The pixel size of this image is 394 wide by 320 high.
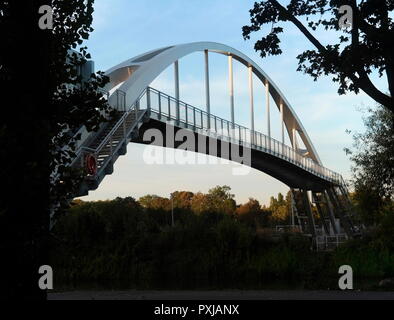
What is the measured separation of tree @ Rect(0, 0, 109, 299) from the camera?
18.2ft

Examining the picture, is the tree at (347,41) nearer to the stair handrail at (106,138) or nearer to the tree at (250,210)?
the stair handrail at (106,138)

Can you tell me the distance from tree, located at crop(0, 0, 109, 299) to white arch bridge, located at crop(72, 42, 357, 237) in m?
0.87

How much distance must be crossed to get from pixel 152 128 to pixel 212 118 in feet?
19.0

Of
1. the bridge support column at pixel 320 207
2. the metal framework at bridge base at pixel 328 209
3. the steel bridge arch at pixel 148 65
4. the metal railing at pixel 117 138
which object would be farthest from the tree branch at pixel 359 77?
the bridge support column at pixel 320 207

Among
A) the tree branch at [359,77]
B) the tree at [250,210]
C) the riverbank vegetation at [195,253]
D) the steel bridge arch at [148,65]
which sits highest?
the steel bridge arch at [148,65]

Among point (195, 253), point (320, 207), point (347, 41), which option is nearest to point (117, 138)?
point (347, 41)

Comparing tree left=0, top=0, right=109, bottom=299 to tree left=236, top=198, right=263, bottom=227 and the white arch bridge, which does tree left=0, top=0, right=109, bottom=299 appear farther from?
tree left=236, top=198, right=263, bottom=227

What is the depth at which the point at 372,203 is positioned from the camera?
2986 cm

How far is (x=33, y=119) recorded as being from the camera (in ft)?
19.3

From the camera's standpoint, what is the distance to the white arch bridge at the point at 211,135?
17.9 metres

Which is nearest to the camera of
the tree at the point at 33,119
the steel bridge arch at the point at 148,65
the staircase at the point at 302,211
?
the tree at the point at 33,119

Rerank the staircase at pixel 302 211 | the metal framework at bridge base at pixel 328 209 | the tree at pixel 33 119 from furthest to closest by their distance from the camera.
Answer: the metal framework at bridge base at pixel 328 209 → the staircase at pixel 302 211 → the tree at pixel 33 119

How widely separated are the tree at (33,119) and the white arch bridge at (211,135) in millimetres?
873
